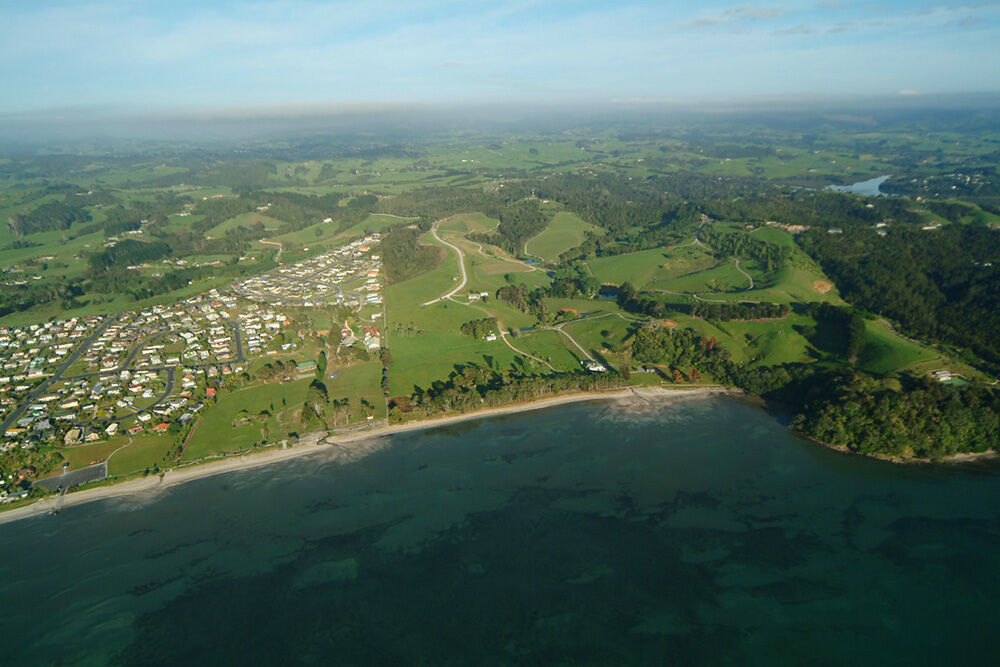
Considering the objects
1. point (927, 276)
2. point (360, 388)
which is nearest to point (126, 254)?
point (360, 388)

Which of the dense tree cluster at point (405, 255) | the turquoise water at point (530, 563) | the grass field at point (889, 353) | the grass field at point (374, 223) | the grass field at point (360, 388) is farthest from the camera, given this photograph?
the grass field at point (374, 223)

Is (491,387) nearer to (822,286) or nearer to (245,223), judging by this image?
(822,286)

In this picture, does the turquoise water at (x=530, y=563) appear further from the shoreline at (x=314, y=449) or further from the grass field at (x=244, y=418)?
the grass field at (x=244, y=418)

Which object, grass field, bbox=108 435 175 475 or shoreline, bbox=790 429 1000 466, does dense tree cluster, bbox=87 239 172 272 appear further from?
shoreline, bbox=790 429 1000 466

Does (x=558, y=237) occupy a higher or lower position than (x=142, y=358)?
higher

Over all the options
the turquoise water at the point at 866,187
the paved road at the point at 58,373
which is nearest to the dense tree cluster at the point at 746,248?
the turquoise water at the point at 866,187

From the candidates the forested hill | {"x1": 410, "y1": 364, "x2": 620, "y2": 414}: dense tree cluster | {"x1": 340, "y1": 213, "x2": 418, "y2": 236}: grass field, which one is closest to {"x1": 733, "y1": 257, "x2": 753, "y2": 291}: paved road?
the forested hill
